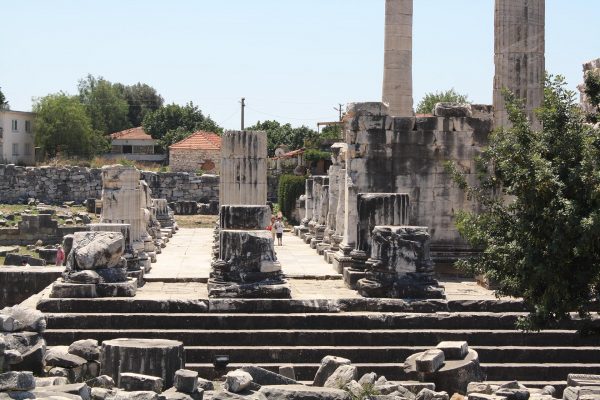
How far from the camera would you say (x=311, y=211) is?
116 feet

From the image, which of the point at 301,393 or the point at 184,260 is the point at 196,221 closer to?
the point at 184,260

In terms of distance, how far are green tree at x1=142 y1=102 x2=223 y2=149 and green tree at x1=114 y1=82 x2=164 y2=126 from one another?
15.1 metres

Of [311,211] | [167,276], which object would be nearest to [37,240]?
[311,211]

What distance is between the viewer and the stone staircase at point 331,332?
15.9 metres

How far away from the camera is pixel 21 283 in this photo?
21609mm

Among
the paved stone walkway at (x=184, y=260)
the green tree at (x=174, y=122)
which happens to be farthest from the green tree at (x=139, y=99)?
the paved stone walkway at (x=184, y=260)

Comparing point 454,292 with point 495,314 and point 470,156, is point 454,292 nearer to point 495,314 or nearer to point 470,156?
point 495,314

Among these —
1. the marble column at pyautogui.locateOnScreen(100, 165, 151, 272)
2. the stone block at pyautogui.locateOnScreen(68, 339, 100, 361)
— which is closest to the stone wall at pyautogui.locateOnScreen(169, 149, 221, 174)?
the marble column at pyautogui.locateOnScreen(100, 165, 151, 272)

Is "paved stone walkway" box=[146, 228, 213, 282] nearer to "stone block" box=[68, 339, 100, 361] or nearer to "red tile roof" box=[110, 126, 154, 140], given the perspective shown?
"stone block" box=[68, 339, 100, 361]

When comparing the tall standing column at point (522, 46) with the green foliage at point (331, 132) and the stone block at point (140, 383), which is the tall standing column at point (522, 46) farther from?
the green foliage at point (331, 132)

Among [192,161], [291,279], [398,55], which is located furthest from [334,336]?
[192,161]

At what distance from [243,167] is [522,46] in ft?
22.9

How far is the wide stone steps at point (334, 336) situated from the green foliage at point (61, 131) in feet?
177

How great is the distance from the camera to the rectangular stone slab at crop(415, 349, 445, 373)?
14562mm
